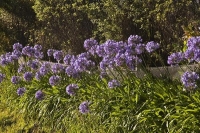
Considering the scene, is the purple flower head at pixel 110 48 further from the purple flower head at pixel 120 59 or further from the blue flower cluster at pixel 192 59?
the blue flower cluster at pixel 192 59

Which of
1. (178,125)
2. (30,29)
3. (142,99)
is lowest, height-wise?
(178,125)

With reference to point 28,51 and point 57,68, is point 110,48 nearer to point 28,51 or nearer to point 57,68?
point 57,68

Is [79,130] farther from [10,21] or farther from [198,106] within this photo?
[10,21]

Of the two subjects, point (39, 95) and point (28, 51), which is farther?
point (28, 51)

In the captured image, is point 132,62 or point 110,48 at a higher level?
point 110,48

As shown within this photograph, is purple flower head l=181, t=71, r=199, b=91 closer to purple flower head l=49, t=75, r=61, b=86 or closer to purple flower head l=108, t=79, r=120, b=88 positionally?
purple flower head l=108, t=79, r=120, b=88

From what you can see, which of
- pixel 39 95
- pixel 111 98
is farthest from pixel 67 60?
pixel 111 98

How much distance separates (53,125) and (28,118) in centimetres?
66

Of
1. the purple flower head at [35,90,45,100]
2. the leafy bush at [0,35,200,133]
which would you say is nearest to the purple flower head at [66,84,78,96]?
the leafy bush at [0,35,200,133]

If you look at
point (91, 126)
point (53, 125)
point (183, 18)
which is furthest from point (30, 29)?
point (91, 126)

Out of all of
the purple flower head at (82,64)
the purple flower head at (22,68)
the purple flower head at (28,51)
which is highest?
the purple flower head at (28,51)

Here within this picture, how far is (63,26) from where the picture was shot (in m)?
10.1

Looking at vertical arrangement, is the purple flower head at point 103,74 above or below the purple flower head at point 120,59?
below

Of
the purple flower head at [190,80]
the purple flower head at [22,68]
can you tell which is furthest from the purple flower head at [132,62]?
the purple flower head at [22,68]
